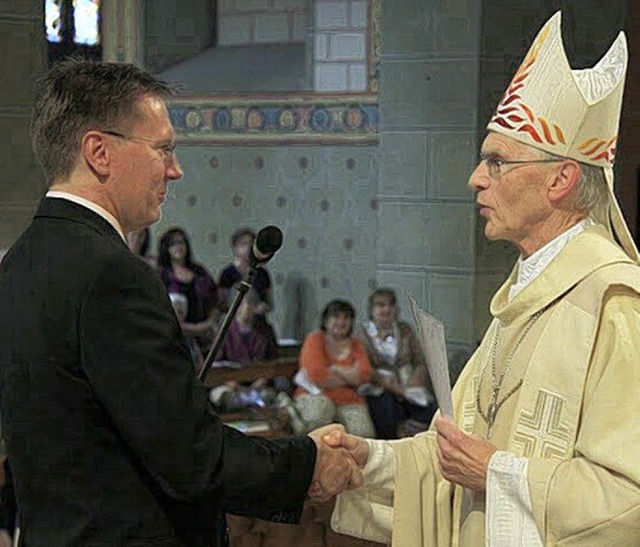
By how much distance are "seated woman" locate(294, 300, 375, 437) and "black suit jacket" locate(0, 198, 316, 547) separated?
192 inches

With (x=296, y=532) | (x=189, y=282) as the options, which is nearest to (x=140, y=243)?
(x=189, y=282)

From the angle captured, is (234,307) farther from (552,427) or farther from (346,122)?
(346,122)

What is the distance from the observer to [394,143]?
9477mm

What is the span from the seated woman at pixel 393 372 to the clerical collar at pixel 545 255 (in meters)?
4.65

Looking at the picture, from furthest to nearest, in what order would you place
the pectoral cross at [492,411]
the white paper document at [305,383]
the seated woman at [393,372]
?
the seated woman at [393,372] → the white paper document at [305,383] → the pectoral cross at [492,411]

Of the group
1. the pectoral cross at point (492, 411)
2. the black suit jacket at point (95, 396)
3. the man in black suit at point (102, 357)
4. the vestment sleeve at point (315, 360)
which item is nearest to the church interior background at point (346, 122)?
the vestment sleeve at point (315, 360)

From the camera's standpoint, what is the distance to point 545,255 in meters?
3.15

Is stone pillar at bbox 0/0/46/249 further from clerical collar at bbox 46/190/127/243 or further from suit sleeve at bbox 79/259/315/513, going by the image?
suit sleeve at bbox 79/259/315/513

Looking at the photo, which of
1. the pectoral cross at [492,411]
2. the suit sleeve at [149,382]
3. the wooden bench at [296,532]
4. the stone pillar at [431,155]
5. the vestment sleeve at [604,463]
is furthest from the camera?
the stone pillar at [431,155]

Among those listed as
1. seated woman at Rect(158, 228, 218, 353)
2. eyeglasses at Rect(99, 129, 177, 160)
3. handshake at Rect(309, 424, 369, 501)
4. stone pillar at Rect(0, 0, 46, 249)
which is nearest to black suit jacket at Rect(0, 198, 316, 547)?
eyeglasses at Rect(99, 129, 177, 160)

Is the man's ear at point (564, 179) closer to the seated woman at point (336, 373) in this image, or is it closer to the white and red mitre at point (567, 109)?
the white and red mitre at point (567, 109)

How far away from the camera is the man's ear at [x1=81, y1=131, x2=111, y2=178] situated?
2752 mm

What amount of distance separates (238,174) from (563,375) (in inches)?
352

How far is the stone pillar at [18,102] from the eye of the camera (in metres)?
5.68
